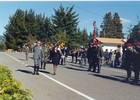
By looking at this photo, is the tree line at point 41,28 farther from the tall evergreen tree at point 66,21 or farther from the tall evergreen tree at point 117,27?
the tall evergreen tree at point 117,27

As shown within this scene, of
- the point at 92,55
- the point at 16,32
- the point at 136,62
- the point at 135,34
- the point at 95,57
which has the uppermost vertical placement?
the point at 16,32

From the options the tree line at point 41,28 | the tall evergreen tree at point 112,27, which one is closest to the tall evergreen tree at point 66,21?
the tree line at point 41,28

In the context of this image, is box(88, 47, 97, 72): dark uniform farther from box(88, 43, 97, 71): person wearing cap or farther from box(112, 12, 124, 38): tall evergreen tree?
box(112, 12, 124, 38): tall evergreen tree

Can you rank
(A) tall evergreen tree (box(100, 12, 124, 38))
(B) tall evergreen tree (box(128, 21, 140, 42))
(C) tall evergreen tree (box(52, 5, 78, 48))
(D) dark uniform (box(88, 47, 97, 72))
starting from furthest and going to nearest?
(A) tall evergreen tree (box(100, 12, 124, 38)), (C) tall evergreen tree (box(52, 5, 78, 48)), (B) tall evergreen tree (box(128, 21, 140, 42)), (D) dark uniform (box(88, 47, 97, 72))

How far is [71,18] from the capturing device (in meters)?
60.8

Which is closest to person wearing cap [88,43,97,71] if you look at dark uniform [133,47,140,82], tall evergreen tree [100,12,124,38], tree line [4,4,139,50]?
dark uniform [133,47,140,82]

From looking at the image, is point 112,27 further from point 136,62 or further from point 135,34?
point 136,62

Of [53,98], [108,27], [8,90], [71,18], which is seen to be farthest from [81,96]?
[108,27]

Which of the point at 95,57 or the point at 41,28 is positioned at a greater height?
the point at 41,28

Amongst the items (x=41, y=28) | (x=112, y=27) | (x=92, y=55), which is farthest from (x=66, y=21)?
(x=92, y=55)

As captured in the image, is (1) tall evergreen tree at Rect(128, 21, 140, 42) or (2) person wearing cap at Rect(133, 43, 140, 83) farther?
(1) tall evergreen tree at Rect(128, 21, 140, 42)

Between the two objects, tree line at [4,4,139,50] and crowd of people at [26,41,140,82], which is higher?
tree line at [4,4,139,50]

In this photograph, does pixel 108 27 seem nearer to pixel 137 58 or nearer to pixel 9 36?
pixel 9 36

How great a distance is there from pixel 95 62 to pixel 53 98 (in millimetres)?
7349
